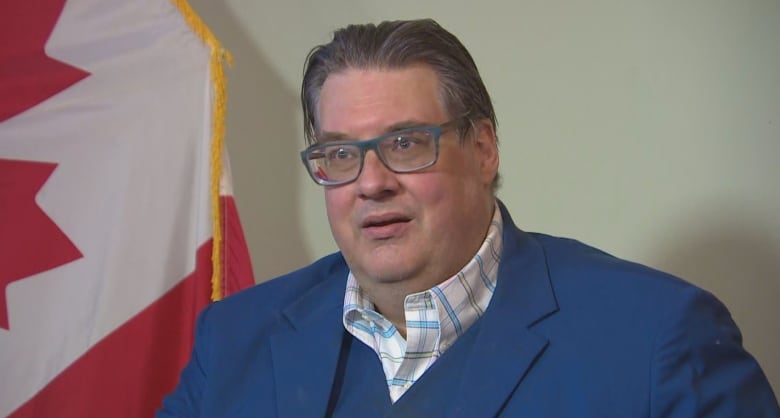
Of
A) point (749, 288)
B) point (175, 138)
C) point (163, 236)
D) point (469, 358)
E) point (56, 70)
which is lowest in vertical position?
point (749, 288)

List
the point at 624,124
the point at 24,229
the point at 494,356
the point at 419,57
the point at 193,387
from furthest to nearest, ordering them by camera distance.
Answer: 1. the point at 624,124
2. the point at 24,229
3. the point at 193,387
4. the point at 419,57
5. the point at 494,356

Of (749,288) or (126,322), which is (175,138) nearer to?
(126,322)

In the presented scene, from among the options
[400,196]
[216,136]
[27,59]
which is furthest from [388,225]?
[27,59]

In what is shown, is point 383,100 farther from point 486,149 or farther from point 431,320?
point 431,320

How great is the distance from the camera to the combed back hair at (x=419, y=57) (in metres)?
1.11

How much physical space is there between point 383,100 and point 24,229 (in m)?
0.78

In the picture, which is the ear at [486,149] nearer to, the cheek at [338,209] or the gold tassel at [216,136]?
the cheek at [338,209]

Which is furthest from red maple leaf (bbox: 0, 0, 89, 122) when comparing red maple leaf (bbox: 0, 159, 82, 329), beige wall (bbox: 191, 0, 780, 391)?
beige wall (bbox: 191, 0, 780, 391)

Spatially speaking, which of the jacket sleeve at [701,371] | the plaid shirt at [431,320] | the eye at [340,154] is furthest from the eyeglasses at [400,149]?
the jacket sleeve at [701,371]

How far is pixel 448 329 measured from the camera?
1082 mm

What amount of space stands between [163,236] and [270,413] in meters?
0.59

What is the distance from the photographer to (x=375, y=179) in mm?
1049

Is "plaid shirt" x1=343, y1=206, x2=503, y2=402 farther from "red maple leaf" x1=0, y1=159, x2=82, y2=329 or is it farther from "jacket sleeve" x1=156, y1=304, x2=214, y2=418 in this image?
"red maple leaf" x1=0, y1=159, x2=82, y2=329

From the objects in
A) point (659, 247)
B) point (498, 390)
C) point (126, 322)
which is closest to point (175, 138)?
point (126, 322)
